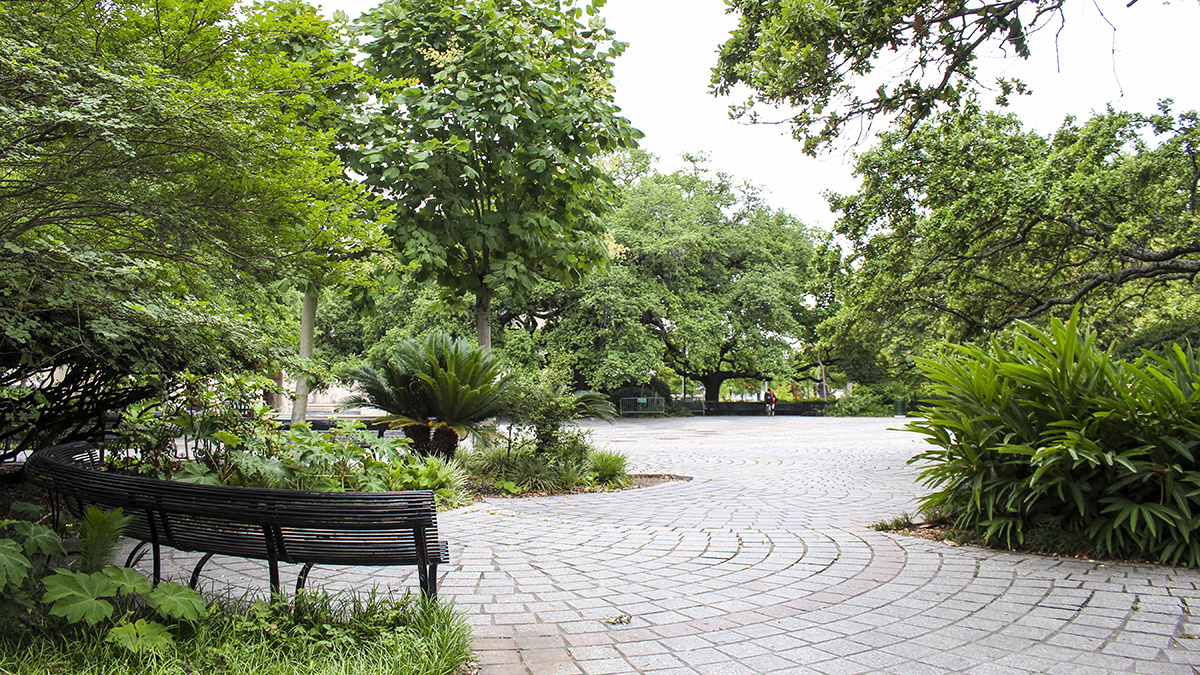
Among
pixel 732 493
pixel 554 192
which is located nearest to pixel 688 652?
pixel 732 493

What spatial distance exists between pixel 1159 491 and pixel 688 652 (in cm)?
381

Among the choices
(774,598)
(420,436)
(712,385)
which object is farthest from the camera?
(712,385)

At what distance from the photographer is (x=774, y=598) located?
13.1 feet

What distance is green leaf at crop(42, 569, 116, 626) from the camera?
2.57m

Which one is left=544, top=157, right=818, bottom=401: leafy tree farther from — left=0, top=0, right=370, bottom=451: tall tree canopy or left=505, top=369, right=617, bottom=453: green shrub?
left=0, top=0, right=370, bottom=451: tall tree canopy

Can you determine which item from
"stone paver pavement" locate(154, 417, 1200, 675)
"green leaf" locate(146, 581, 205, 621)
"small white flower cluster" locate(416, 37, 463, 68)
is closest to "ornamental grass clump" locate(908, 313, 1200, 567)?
"stone paver pavement" locate(154, 417, 1200, 675)

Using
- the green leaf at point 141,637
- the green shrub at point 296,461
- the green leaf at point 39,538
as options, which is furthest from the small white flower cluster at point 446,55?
the green leaf at point 141,637

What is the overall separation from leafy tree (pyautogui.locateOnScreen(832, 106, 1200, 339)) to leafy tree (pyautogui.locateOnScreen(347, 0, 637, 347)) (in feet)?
16.2

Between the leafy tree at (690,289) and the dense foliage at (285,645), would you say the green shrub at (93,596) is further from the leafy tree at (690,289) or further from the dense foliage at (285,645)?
the leafy tree at (690,289)

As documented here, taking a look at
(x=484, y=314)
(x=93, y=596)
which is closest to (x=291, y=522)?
(x=93, y=596)

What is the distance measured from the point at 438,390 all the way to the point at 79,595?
5.93 metres

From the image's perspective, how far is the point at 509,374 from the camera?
929 centimetres

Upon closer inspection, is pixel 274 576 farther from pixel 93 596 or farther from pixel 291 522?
pixel 93 596

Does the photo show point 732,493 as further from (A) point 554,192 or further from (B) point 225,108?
(B) point 225,108
